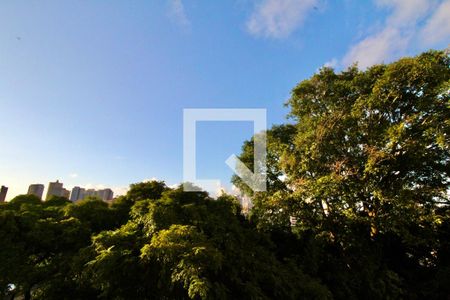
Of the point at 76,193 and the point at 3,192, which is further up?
the point at 76,193

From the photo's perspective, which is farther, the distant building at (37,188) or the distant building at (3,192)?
the distant building at (37,188)

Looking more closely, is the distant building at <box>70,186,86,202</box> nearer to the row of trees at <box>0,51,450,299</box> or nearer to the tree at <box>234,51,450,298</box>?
the row of trees at <box>0,51,450,299</box>

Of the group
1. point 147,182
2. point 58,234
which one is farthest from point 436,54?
point 58,234

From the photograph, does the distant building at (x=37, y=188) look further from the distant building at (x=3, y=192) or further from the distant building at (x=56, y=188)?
the distant building at (x=3, y=192)

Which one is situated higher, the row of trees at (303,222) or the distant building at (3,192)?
the distant building at (3,192)

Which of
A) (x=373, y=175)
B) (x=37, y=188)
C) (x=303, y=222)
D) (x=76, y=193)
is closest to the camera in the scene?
(x=373, y=175)

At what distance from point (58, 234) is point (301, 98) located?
1058 cm

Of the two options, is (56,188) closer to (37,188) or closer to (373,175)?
(37,188)

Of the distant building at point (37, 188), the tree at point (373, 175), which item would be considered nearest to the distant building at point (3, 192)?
the distant building at point (37, 188)

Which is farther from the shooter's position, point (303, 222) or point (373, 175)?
point (303, 222)

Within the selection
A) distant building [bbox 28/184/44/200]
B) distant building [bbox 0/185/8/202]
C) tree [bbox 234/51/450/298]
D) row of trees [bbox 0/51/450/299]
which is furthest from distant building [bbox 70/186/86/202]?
tree [bbox 234/51/450/298]

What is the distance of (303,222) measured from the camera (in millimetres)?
10805

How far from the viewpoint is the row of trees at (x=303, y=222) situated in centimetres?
453

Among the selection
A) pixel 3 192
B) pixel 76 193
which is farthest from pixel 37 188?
pixel 76 193
